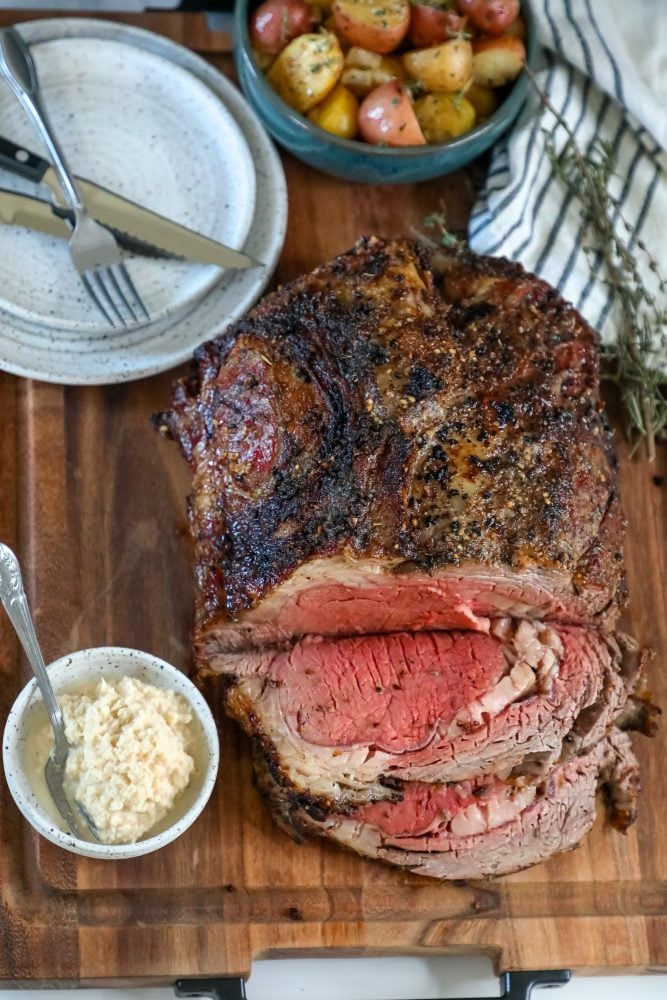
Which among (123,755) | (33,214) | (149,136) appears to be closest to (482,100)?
(149,136)

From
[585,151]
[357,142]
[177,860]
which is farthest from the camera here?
[585,151]

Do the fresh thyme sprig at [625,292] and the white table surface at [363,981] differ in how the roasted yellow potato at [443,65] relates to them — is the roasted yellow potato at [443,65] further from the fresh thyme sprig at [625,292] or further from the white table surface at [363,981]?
the white table surface at [363,981]

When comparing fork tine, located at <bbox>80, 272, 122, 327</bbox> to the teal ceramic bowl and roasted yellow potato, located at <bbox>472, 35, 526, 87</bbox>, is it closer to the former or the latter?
the teal ceramic bowl

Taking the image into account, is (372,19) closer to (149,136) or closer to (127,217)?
(149,136)

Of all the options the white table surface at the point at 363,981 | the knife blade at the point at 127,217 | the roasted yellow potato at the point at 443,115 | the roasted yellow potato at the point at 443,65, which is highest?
the roasted yellow potato at the point at 443,65

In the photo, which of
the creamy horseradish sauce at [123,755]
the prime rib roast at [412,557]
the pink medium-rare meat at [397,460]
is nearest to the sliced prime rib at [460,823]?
the prime rib roast at [412,557]

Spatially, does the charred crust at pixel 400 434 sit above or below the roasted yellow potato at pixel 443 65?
below

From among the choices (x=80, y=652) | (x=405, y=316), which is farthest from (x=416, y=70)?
(x=80, y=652)

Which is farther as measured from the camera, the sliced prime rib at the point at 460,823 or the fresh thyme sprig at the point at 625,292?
the fresh thyme sprig at the point at 625,292
